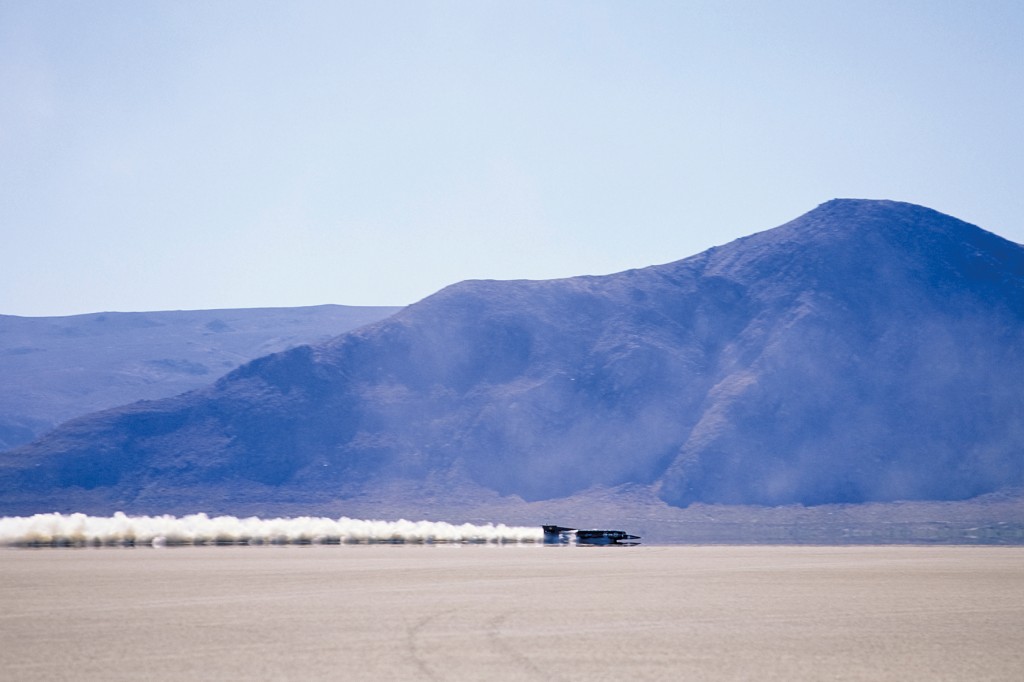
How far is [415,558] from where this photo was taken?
8088 centimetres

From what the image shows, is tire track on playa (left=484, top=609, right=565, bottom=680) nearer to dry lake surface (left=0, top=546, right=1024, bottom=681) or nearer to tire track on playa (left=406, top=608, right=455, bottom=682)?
dry lake surface (left=0, top=546, right=1024, bottom=681)

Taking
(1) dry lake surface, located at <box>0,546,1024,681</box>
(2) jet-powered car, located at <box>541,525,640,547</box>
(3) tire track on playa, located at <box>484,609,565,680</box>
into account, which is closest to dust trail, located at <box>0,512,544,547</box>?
(2) jet-powered car, located at <box>541,525,640,547</box>

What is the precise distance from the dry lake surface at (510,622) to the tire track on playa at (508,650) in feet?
0.20

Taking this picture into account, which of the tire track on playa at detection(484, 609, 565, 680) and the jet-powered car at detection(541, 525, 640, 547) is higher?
the tire track on playa at detection(484, 609, 565, 680)

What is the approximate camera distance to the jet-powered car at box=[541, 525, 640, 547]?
113 meters

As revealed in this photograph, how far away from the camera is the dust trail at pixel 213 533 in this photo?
4158 inches

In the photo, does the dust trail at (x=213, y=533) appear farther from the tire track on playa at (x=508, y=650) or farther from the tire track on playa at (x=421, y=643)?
the tire track on playa at (x=508, y=650)

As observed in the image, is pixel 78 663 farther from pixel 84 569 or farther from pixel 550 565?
pixel 550 565

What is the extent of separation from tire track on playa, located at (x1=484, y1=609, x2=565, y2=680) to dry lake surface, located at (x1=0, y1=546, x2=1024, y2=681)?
0.06 meters

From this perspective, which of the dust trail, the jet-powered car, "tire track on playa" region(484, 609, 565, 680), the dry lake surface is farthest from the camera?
the jet-powered car

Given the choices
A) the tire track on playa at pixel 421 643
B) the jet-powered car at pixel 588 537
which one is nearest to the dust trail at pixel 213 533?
the jet-powered car at pixel 588 537

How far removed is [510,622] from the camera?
35969 mm

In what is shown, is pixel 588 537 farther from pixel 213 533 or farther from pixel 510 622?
pixel 510 622

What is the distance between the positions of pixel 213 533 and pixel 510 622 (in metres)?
81.6
